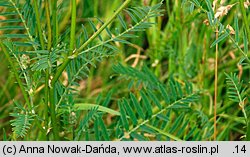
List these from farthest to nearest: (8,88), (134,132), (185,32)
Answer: (8,88) < (185,32) < (134,132)

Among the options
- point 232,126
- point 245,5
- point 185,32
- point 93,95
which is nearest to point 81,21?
point 93,95

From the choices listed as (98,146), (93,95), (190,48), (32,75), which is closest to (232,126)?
(190,48)

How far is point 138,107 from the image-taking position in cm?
123

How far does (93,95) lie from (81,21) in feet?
1.36

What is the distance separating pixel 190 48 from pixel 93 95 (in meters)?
0.48

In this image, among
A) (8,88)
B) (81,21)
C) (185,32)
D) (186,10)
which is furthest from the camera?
(81,21)

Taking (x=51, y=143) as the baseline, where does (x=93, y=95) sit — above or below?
below

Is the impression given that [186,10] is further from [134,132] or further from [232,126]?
[134,132]

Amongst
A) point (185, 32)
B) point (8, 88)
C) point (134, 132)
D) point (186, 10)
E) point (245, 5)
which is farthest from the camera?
point (8, 88)

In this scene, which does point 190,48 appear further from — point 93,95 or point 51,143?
point 51,143

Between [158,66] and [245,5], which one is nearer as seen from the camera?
[245,5]

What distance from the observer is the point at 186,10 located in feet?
5.96

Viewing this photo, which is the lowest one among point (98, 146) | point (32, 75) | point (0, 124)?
point (0, 124)

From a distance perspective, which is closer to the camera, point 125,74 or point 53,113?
point 53,113
